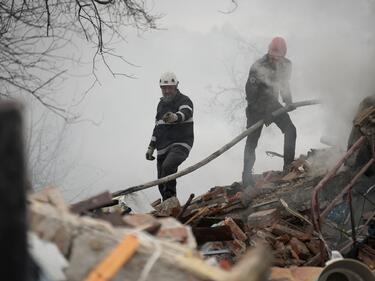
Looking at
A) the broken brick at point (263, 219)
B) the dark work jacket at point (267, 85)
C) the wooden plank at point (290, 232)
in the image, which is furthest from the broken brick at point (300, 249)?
the dark work jacket at point (267, 85)

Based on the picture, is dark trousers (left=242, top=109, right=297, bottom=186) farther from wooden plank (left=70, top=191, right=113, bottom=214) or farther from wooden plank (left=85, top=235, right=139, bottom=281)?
wooden plank (left=85, top=235, right=139, bottom=281)

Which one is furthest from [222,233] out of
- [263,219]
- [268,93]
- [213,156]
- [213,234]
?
[268,93]

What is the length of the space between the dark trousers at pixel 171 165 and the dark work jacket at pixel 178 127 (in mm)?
124

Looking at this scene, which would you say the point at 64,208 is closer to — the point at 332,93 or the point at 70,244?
the point at 70,244

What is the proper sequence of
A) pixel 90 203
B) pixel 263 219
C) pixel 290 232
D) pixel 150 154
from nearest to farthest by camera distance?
pixel 90 203 < pixel 290 232 < pixel 263 219 < pixel 150 154

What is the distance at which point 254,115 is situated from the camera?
8469 millimetres

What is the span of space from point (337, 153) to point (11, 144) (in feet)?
24.9

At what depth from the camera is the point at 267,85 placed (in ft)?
27.3

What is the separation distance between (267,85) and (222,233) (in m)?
5.27

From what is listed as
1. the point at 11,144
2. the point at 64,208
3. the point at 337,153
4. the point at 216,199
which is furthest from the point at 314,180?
the point at 11,144

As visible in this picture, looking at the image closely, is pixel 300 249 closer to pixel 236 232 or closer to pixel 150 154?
pixel 236 232

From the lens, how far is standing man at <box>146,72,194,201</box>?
7555 mm

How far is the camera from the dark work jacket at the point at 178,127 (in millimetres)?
7838

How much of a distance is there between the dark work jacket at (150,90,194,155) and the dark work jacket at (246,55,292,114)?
1.20m
